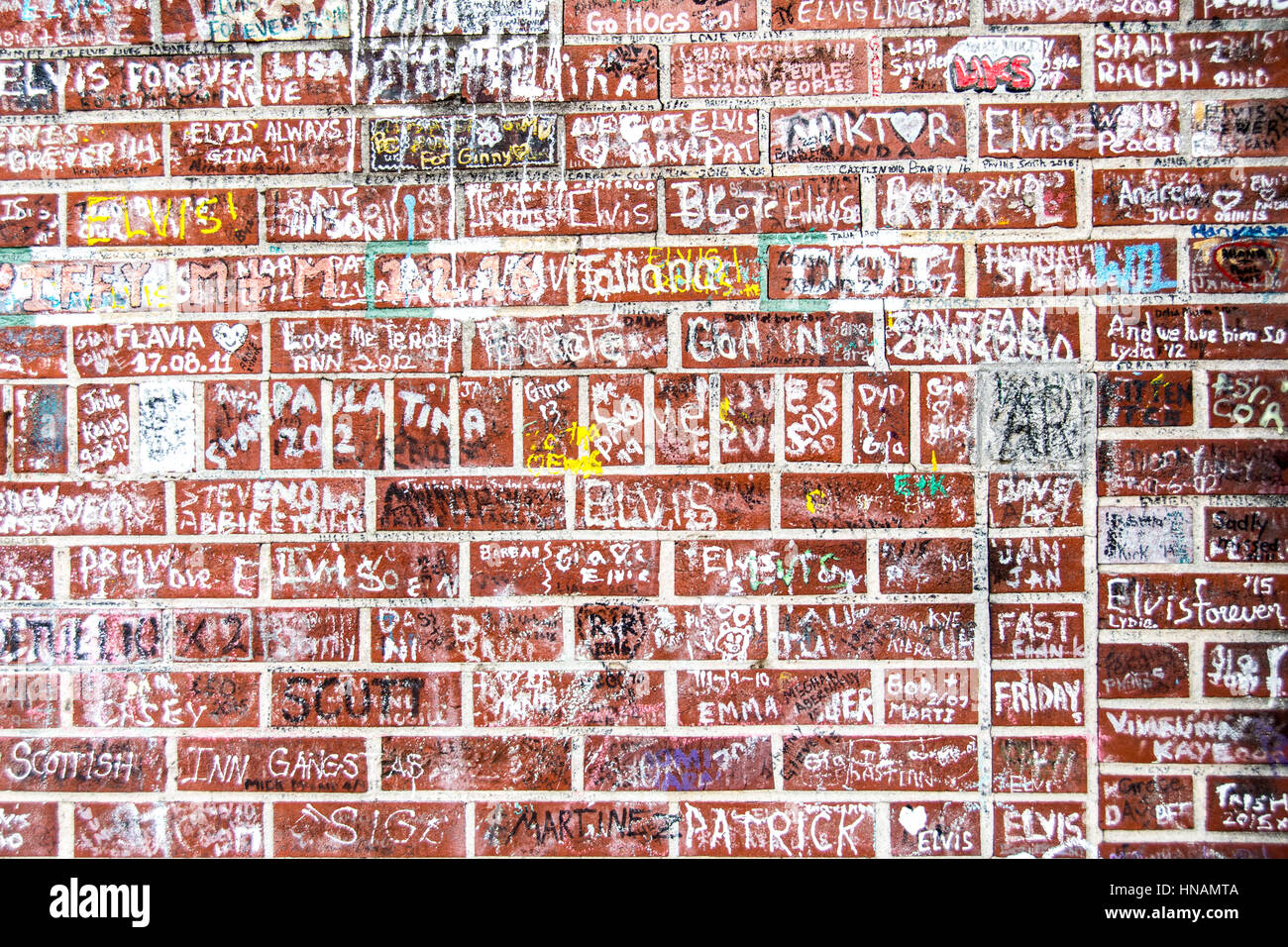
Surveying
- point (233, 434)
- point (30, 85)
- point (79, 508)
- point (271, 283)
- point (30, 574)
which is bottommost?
point (30, 574)

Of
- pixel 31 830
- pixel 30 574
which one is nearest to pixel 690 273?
pixel 30 574

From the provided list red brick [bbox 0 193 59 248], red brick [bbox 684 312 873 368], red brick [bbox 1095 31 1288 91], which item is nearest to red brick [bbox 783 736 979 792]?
red brick [bbox 684 312 873 368]

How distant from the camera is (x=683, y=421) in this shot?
182 cm

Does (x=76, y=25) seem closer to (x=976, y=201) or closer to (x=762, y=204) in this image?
(x=762, y=204)

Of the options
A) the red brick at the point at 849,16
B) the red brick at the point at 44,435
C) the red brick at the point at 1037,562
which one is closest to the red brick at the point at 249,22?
the red brick at the point at 44,435

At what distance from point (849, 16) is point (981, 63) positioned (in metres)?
0.37

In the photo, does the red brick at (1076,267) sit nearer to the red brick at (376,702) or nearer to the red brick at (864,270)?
the red brick at (864,270)

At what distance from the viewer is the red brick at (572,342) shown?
6.00 ft

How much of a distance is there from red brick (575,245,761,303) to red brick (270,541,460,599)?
0.87 m

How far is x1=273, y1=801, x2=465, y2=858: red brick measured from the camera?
6.02 ft

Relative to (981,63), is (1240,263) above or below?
below

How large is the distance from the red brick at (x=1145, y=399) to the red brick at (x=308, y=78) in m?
2.17

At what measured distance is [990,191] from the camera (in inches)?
71.4
